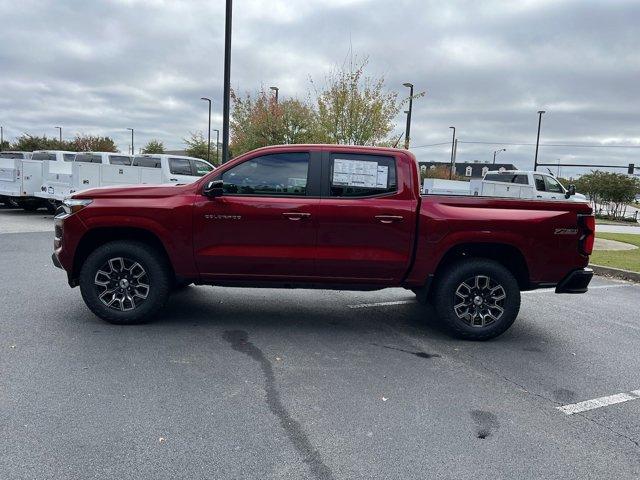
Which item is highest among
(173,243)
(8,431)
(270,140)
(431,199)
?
(270,140)

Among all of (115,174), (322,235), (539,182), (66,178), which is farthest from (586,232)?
(539,182)

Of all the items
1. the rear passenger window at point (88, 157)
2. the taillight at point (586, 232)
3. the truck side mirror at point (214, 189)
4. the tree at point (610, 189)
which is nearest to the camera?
the truck side mirror at point (214, 189)

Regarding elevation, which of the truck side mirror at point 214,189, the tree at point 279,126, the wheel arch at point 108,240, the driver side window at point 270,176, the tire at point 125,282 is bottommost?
the tire at point 125,282

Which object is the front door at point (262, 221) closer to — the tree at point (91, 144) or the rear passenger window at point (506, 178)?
the rear passenger window at point (506, 178)

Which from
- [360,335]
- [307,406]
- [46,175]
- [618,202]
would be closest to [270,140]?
[46,175]

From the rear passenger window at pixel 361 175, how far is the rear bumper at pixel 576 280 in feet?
6.62

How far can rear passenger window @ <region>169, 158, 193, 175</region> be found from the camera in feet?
53.5

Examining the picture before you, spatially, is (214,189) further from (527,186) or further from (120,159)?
(527,186)

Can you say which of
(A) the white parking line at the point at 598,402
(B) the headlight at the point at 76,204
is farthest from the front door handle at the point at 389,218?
(B) the headlight at the point at 76,204

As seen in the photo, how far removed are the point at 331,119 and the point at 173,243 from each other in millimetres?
12218

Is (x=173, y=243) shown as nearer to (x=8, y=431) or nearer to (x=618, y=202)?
(x=8, y=431)

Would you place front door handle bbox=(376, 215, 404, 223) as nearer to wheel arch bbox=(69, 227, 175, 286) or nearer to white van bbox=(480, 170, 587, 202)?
wheel arch bbox=(69, 227, 175, 286)

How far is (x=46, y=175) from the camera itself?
50.9ft

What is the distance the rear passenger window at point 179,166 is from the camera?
16.3 m
